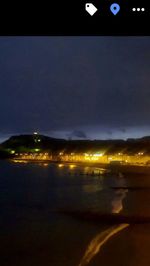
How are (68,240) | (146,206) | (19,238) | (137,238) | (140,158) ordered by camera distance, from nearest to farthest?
(137,238) < (68,240) < (19,238) < (146,206) < (140,158)

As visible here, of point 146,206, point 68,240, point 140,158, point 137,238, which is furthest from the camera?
point 140,158
